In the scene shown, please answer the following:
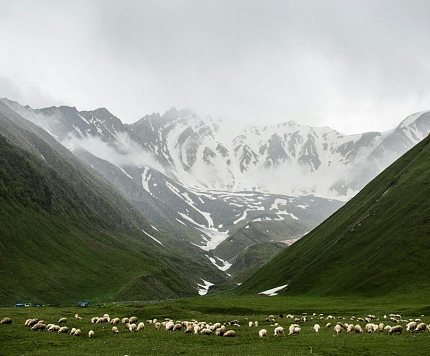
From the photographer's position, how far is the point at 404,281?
7962cm

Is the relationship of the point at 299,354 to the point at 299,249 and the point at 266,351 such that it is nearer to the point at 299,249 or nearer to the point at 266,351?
the point at 266,351

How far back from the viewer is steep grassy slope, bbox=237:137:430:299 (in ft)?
274

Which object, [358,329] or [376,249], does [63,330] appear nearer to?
[358,329]

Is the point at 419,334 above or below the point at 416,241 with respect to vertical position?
below

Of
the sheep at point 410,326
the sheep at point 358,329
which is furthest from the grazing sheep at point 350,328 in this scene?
the sheep at point 410,326

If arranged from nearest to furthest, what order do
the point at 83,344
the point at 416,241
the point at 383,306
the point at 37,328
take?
the point at 83,344 < the point at 37,328 < the point at 383,306 < the point at 416,241

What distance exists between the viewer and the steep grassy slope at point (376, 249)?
83.6 metres

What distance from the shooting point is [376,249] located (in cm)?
9688

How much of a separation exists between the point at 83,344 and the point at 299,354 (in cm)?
2010

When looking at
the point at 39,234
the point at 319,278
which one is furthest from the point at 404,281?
the point at 39,234

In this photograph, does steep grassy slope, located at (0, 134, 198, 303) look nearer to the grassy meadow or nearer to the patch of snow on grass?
the patch of snow on grass

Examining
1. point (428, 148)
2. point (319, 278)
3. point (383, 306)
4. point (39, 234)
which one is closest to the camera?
point (383, 306)

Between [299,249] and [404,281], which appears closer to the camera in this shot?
[404,281]

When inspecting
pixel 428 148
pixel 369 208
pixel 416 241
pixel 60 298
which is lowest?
pixel 60 298
